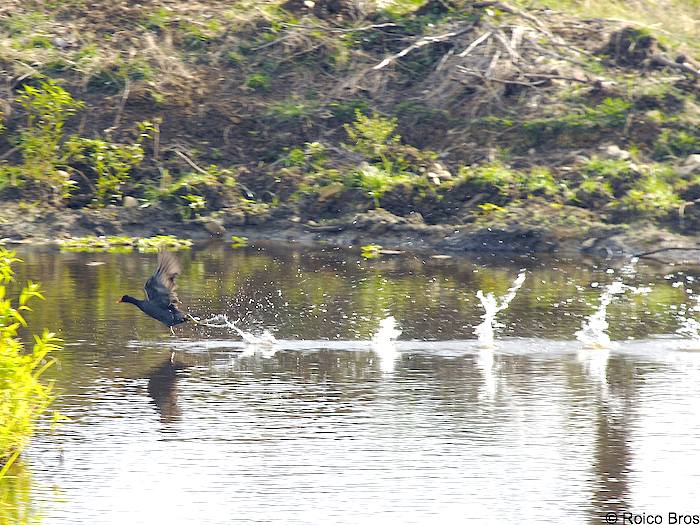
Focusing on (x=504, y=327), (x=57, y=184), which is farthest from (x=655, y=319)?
(x=57, y=184)

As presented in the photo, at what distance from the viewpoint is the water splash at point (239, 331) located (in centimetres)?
1425

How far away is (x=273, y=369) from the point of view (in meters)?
13.1

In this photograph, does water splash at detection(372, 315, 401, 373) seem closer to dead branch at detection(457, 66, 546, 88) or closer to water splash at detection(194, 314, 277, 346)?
water splash at detection(194, 314, 277, 346)

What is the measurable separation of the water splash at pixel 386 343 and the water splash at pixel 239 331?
0.96 metres

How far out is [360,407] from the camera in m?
11.7

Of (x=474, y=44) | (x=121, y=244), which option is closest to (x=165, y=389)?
(x=121, y=244)

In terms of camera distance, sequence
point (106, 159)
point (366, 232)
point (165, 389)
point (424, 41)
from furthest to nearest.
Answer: point (424, 41) → point (106, 159) → point (366, 232) → point (165, 389)

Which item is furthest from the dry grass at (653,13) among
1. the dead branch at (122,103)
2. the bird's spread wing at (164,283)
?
the bird's spread wing at (164,283)

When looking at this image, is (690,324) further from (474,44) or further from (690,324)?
(474,44)

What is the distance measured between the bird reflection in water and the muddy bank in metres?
8.12

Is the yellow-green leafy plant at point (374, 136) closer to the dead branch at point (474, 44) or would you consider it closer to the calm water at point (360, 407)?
the dead branch at point (474, 44)

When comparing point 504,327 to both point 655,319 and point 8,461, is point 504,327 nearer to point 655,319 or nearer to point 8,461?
point 655,319

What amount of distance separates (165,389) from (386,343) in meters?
2.73

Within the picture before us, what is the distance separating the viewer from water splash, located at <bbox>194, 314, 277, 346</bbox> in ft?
46.8
